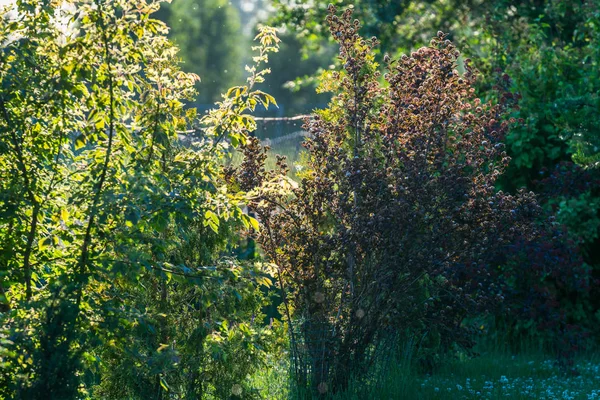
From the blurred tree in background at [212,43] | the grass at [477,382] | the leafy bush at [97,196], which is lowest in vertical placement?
the grass at [477,382]

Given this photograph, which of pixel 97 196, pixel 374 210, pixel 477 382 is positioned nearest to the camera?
pixel 97 196

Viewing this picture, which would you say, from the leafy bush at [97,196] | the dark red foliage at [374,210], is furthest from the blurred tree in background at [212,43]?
the leafy bush at [97,196]

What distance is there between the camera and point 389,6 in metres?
17.3

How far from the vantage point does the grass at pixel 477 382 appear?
586 centimetres

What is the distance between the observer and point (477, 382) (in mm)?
6793

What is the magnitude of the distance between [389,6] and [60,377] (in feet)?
48.4

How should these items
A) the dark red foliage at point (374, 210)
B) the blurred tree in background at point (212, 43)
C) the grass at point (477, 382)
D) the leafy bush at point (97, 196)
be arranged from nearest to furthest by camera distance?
the leafy bush at point (97, 196), the dark red foliage at point (374, 210), the grass at point (477, 382), the blurred tree in background at point (212, 43)

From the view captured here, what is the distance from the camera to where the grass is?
586 centimetres

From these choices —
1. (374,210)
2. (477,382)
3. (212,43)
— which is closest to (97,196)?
(374,210)

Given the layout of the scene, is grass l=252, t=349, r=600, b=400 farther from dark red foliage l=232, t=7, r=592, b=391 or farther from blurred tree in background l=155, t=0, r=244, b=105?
blurred tree in background l=155, t=0, r=244, b=105

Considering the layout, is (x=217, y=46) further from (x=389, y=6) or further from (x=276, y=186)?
(x=276, y=186)

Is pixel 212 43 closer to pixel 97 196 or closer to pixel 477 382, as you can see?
pixel 477 382

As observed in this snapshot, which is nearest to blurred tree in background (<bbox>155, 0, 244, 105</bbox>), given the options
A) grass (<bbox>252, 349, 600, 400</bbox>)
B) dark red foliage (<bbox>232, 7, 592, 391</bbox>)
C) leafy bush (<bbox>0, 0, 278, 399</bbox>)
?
grass (<bbox>252, 349, 600, 400</bbox>)

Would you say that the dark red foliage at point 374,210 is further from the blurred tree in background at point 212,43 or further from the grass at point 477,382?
the blurred tree in background at point 212,43
